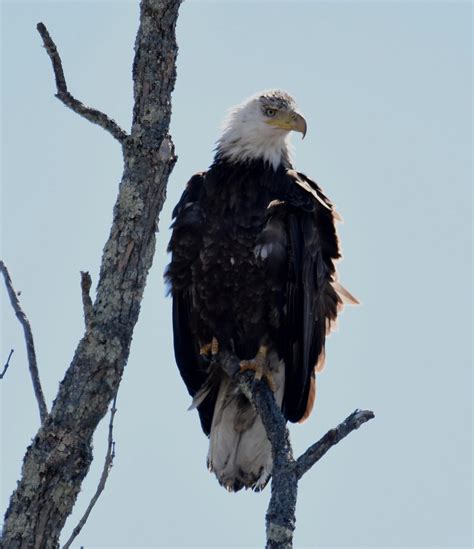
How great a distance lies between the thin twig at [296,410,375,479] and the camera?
3980mm

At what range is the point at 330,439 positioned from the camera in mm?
3975

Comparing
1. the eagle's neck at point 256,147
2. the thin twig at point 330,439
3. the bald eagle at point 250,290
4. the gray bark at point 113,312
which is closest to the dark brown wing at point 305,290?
the bald eagle at point 250,290

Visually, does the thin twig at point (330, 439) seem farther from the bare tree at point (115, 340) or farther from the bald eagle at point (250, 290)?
the bald eagle at point (250, 290)

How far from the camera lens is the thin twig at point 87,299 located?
3591 millimetres

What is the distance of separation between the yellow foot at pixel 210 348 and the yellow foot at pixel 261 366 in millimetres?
220

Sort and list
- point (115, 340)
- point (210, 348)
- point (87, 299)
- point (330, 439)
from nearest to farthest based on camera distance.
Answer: point (87, 299), point (115, 340), point (330, 439), point (210, 348)

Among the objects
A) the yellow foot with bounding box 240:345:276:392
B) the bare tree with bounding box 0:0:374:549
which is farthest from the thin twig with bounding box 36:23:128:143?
the yellow foot with bounding box 240:345:276:392

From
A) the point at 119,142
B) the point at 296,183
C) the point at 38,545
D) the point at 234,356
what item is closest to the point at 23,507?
the point at 38,545

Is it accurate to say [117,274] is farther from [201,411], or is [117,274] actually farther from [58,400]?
[201,411]

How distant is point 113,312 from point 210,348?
215 centimetres

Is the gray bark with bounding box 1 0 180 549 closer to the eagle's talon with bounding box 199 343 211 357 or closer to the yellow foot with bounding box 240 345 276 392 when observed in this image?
the yellow foot with bounding box 240 345 276 392

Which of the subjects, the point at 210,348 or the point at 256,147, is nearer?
the point at 210,348

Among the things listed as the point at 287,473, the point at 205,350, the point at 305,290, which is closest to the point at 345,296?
the point at 305,290

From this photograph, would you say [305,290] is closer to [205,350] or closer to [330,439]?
[205,350]
